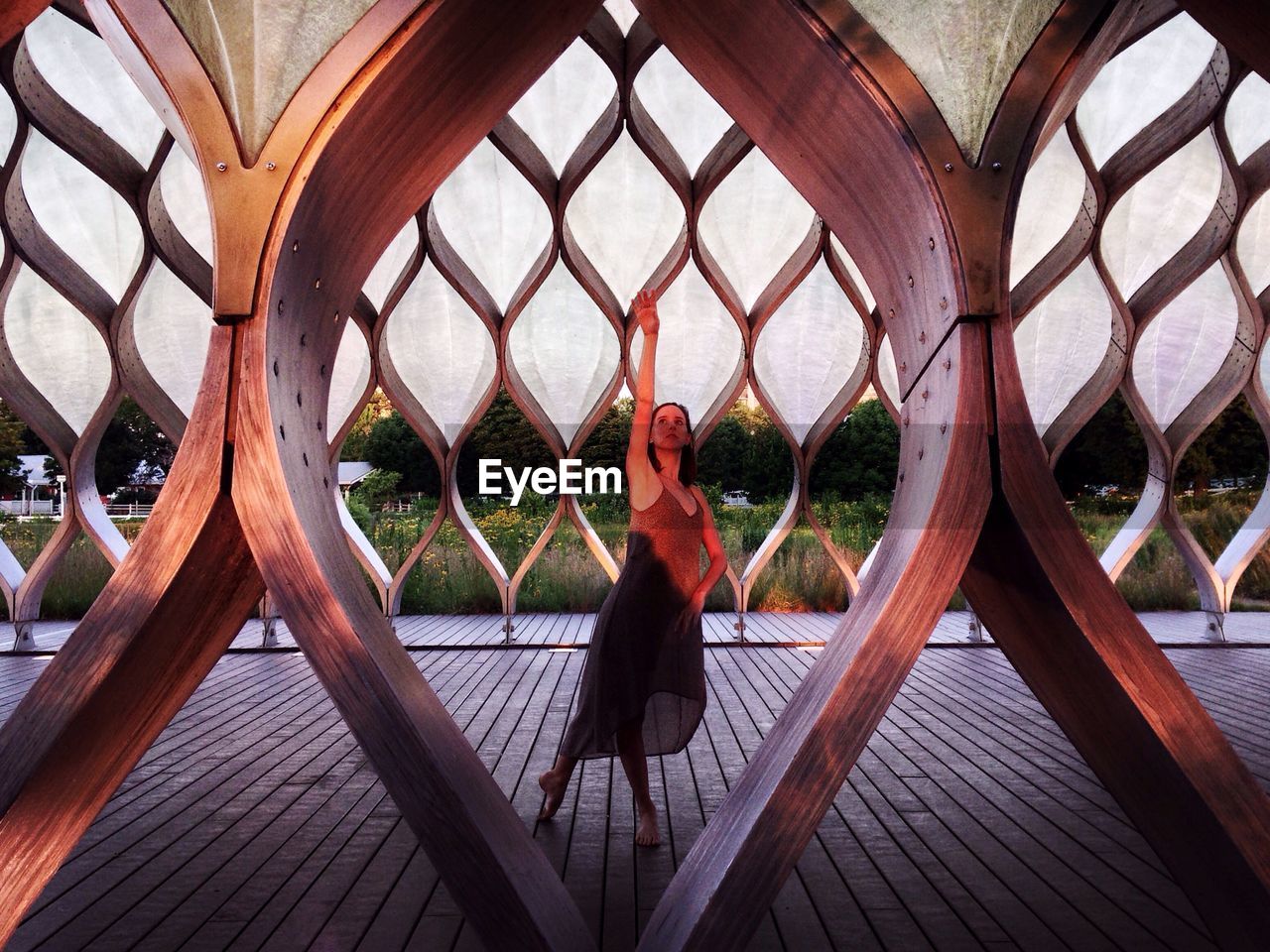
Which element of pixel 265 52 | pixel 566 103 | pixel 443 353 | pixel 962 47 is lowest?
pixel 443 353

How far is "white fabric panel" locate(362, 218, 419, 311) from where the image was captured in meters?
8.38

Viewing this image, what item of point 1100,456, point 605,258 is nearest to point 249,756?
point 605,258

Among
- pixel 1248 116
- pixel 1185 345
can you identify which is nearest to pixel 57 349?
pixel 1185 345

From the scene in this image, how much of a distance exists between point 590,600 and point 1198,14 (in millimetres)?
9257

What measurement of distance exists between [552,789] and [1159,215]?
7.97 metres

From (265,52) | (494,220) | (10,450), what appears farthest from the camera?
(10,450)

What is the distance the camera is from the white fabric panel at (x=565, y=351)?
867 cm

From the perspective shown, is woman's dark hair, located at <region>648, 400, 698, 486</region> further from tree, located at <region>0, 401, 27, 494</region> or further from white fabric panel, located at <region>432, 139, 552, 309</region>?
tree, located at <region>0, 401, 27, 494</region>

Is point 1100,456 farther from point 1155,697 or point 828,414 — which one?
point 1155,697

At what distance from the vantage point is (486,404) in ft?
28.5

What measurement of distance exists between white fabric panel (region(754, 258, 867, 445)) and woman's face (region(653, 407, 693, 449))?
5.54m

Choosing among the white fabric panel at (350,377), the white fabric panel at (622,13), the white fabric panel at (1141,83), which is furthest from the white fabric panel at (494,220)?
the white fabric panel at (1141,83)

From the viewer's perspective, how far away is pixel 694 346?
8922 millimetres

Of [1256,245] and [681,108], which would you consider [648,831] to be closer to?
[681,108]
